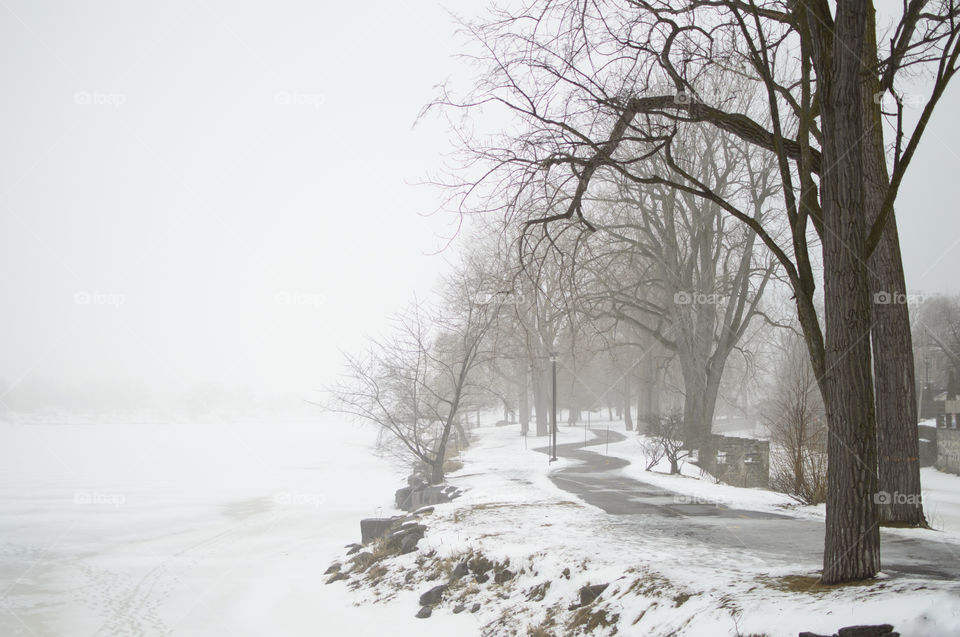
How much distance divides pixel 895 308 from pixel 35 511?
35181mm

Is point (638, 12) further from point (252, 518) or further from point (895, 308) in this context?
point (252, 518)

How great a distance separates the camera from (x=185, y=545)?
2431 centimetres

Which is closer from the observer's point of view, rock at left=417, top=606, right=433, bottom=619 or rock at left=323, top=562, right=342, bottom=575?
rock at left=417, top=606, right=433, bottom=619

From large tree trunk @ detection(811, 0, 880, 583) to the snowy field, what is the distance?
536 cm

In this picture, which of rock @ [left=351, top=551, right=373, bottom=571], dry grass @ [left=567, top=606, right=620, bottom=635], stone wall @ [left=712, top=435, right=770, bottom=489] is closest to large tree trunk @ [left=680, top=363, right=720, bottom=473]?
stone wall @ [left=712, top=435, right=770, bottom=489]

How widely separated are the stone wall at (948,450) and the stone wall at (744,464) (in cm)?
1220

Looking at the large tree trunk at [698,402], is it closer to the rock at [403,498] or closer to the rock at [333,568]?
the rock at [403,498]

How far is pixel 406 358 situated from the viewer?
22.3 meters

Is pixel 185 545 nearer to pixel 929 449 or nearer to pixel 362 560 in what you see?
pixel 362 560

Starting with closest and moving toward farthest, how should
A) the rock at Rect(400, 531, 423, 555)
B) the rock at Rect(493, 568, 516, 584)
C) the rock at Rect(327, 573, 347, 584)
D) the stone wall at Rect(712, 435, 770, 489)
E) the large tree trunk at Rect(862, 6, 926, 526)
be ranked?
the large tree trunk at Rect(862, 6, 926, 526), the rock at Rect(493, 568, 516, 584), the rock at Rect(400, 531, 423, 555), the rock at Rect(327, 573, 347, 584), the stone wall at Rect(712, 435, 770, 489)

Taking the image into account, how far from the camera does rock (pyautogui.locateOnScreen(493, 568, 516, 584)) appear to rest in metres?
9.82

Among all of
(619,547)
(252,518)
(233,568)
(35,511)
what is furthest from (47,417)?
(619,547)

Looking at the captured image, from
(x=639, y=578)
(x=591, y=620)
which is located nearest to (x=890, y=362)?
(x=639, y=578)

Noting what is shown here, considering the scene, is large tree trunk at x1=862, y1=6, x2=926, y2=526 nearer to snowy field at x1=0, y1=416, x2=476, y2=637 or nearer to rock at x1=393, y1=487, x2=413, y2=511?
snowy field at x1=0, y1=416, x2=476, y2=637
